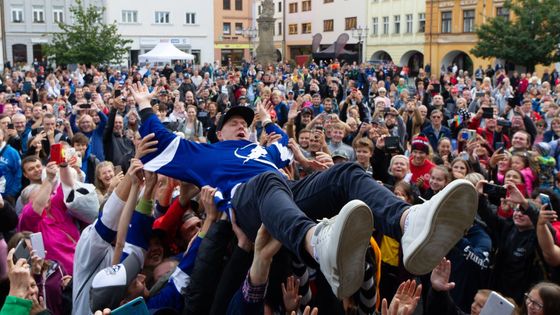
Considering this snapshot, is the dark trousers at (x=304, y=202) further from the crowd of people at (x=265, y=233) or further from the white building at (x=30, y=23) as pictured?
the white building at (x=30, y=23)

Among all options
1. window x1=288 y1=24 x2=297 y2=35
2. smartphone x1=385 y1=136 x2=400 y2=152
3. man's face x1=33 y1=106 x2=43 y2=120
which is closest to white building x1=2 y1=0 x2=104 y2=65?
window x1=288 y1=24 x2=297 y2=35

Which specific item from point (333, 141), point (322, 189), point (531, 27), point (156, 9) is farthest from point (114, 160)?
point (156, 9)

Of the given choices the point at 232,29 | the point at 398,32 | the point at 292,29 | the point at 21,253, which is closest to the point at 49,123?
the point at 21,253

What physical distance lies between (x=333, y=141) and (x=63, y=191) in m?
4.38

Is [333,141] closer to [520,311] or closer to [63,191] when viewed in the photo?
[63,191]

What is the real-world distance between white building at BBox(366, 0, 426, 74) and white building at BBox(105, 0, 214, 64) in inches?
616

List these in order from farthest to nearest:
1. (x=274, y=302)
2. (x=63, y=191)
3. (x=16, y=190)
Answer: (x=16, y=190) < (x=63, y=191) < (x=274, y=302)

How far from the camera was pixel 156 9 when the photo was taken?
55375 millimetres

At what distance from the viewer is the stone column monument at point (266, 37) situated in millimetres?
42812

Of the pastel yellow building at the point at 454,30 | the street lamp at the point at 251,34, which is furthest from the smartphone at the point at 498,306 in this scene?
the street lamp at the point at 251,34

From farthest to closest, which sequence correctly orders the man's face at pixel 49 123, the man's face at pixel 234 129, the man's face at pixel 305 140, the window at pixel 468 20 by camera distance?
the window at pixel 468 20
the man's face at pixel 49 123
the man's face at pixel 305 140
the man's face at pixel 234 129

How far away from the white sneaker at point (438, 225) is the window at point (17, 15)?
177 ft

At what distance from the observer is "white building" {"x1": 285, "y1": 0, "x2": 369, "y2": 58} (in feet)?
177

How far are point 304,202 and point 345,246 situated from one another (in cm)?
99
